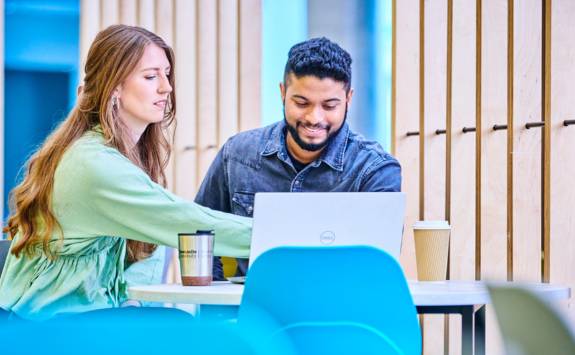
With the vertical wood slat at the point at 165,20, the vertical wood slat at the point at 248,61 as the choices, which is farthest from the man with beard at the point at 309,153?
the vertical wood slat at the point at 165,20

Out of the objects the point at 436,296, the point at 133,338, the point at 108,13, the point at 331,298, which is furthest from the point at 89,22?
the point at 133,338

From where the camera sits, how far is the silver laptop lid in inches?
84.1

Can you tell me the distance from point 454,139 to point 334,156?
2.67ft

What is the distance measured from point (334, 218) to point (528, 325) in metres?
1.78

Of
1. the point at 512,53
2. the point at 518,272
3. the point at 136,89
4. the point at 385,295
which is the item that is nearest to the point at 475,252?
the point at 518,272

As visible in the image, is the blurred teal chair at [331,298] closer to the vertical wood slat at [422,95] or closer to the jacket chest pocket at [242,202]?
the jacket chest pocket at [242,202]

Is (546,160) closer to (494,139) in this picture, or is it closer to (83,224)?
(494,139)

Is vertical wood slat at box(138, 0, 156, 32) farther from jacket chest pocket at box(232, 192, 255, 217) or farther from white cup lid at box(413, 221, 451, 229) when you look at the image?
white cup lid at box(413, 221, 451, 229)

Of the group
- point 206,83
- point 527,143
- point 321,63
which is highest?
point 206,83

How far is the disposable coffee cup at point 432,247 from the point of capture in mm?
2348

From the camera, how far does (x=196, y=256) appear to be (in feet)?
7.54

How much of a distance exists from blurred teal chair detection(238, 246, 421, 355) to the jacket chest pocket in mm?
1272

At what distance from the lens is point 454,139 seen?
145 inches

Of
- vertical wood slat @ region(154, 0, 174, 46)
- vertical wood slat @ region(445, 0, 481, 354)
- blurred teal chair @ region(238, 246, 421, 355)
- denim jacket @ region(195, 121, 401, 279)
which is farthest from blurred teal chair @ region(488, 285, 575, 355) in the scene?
vertical wood slat @ region(154, 0, 174, 46)
